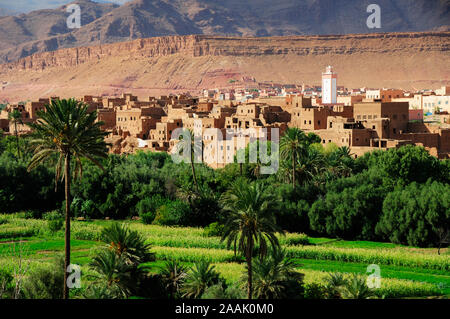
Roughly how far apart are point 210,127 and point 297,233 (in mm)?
22811

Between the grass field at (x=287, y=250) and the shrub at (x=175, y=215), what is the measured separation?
1.08m

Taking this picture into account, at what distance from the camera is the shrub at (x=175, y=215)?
41.6 m

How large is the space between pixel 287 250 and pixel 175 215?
11160mm

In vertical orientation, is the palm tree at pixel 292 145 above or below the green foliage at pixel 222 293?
above

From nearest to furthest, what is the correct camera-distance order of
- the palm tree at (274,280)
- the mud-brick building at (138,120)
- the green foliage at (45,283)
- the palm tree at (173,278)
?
the palm tree at (274,280)
the green foliage at (45,283)
the palm tree at (173,278)
the mud-brick building at (138,120)

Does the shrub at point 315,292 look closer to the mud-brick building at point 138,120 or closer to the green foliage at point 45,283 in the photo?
the green foliage at point 45,283

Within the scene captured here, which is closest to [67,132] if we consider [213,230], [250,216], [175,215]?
[250,216]

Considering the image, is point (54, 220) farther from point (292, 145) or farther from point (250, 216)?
point (250, 216)

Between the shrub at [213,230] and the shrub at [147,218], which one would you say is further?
the shrub at [147,218]

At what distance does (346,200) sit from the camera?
133 feet

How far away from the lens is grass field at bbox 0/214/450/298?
92.8 ft

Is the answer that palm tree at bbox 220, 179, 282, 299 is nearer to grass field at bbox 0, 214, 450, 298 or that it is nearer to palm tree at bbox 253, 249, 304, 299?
palm tree at bbox 253, 249, 304, 299

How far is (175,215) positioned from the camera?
137 feet

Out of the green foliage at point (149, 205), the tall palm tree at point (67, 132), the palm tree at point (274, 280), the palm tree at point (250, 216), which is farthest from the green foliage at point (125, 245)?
the green foliage at point (149, 205)
